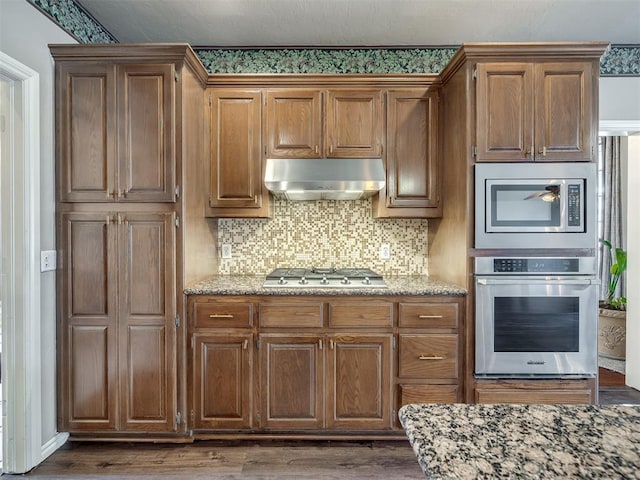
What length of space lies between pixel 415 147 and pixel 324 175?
70 cm

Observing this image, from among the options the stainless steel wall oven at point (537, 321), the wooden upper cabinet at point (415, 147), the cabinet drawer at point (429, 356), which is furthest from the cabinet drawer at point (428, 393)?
the wooden upper cabinet at point (415, 147)

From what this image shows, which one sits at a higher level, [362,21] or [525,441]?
[362,21]

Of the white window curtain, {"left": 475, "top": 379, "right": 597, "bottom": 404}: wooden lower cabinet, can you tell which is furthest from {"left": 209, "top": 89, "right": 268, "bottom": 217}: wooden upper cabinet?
the white window curtain

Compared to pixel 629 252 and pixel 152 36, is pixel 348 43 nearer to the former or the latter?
pixel 152 36

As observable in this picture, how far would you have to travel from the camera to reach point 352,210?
3.07m

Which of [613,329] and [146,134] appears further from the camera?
[613,329]

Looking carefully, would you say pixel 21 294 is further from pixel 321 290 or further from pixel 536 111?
pixel 536 111

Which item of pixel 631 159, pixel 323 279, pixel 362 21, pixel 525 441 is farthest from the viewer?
pixel 631 159

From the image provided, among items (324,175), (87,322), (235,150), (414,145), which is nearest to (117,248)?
(87,322)

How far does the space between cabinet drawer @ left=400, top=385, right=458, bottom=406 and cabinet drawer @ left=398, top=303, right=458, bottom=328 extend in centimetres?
37

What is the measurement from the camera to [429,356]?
2.33 metres

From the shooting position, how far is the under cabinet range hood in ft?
8.35

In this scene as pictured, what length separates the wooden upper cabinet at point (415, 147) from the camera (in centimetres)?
271

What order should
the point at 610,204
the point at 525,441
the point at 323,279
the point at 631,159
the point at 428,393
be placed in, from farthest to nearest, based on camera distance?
1. the point at 610,204
2. the point at 631,159
3. the point at 323,279
4. the point at 428,393
5. the point at 525,441
